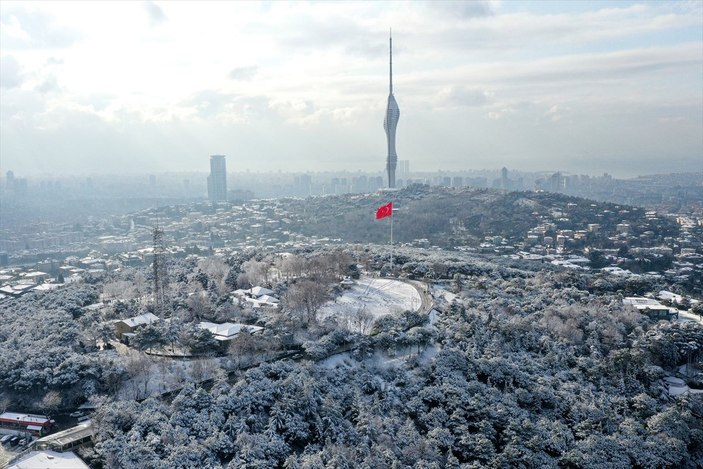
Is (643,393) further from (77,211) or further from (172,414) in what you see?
(77,211)

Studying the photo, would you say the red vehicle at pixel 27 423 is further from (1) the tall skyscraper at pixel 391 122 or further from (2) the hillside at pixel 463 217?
(1) the tall skyscraper at pixel 391 122

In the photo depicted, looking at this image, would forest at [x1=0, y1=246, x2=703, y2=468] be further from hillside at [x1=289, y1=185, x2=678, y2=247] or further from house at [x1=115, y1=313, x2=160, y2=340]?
hillside at [x1=289, y1=185, x2=678, y2=247]

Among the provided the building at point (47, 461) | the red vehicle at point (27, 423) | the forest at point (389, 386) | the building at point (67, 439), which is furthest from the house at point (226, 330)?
the building at point (47, 461)

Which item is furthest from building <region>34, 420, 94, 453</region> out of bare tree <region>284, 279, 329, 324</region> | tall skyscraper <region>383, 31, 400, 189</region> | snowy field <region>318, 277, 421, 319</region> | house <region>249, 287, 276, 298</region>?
tall skyscraper <region>383, 31, 400, 189</region>

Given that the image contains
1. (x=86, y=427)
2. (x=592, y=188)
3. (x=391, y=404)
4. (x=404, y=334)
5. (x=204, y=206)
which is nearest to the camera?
(x=86, y=427)

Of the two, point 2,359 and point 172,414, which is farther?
Result: point 2,359

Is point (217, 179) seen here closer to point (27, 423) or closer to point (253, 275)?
point (253, 275)

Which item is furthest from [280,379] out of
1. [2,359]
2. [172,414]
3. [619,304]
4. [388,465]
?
[619,304]

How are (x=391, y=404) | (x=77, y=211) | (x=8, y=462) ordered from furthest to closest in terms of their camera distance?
(x=77, y=211)
(x=391, y=404)
(x=8, y=462)
